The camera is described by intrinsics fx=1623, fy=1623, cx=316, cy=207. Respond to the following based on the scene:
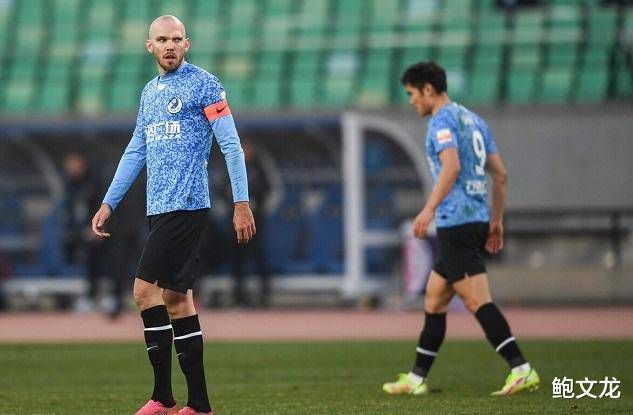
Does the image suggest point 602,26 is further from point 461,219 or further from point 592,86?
point 461,219

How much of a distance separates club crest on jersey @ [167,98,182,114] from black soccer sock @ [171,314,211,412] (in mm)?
1135

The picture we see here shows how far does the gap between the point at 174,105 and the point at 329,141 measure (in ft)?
63.2

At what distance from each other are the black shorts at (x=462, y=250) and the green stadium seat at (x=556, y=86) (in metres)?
16.6

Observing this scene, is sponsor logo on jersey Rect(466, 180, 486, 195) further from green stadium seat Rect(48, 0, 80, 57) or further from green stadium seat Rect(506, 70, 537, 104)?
green stadium seat Rect(48, 0, 80, 57)

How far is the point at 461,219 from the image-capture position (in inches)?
425

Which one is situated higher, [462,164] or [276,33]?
[276,33]

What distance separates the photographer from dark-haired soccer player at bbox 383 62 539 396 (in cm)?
1069

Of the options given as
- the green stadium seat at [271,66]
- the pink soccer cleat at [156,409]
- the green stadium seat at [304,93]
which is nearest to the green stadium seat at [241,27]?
the green stadium seat at [271,66]

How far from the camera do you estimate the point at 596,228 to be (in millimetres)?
25516

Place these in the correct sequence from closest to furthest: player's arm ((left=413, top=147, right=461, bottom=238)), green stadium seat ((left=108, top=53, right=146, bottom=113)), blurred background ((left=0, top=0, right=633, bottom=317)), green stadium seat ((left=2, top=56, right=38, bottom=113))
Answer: player's arm ((left=413, top=147, right=461, bottom=238))
blurred background ((left=0, top=0, right=633, bottom=317))
green stadium seat ((left=108, top=53, right=146, bottom=113))
green stadium seat ((left=2, top=56, right=38, bottom=113))

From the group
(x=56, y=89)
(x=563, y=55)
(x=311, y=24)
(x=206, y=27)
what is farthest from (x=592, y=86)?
(x=56, y=89)

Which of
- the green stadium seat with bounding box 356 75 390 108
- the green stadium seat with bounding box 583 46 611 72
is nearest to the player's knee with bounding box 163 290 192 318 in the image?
the green stadium seat with bounding box 356 75 390 108

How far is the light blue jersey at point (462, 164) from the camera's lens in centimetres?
1077

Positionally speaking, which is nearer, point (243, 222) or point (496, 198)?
point (243, 222)
